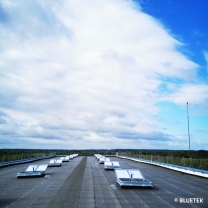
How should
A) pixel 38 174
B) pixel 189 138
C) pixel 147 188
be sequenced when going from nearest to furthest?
1. pixel 147 188
2. pixel 38 174
3. pixel 189 138

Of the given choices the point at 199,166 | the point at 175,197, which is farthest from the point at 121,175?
the point at 199,166

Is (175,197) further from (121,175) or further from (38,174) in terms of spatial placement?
(38,174)

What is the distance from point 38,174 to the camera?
24.0 metres

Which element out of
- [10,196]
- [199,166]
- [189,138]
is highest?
[189,138]

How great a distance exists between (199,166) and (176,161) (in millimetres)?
7684

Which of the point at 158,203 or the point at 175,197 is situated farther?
the point at 175,197

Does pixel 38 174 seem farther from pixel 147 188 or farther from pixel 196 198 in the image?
pixel 196 198

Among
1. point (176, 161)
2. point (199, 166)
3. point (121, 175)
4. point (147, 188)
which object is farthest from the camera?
point (176, 161)

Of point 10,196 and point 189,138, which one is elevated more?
point 189,138

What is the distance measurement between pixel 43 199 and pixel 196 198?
28.1ft

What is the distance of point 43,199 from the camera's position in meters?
13.5

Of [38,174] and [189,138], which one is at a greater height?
[189,138]

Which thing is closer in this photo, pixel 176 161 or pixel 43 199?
pixel 43 199

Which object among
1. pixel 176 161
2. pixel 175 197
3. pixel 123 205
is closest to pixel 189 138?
pixel 176 161
